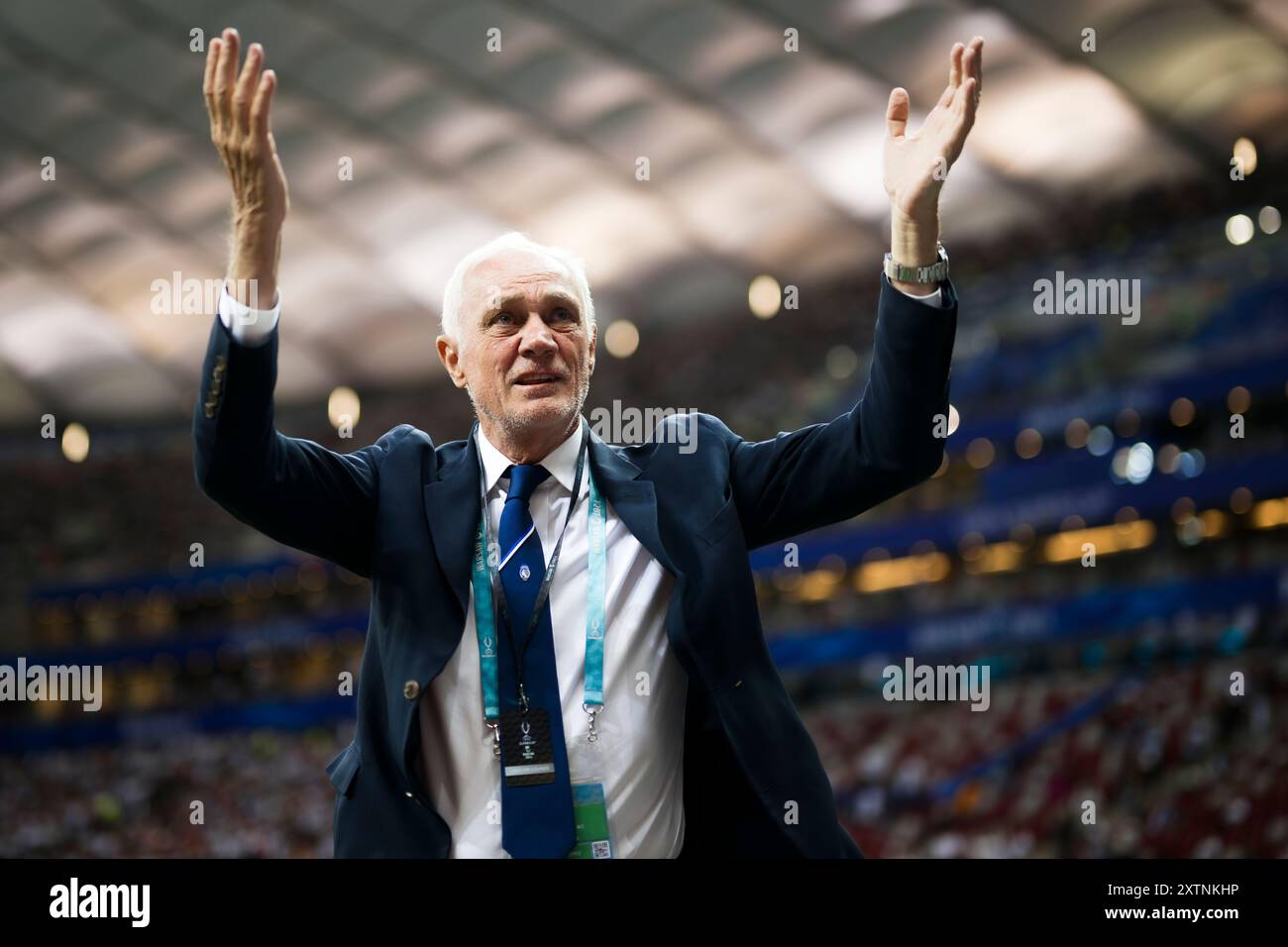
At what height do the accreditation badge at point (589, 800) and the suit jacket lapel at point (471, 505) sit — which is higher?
the suit jacket lapel at point (471, 505)

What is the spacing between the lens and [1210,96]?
21.6m

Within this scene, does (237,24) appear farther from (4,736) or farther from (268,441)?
(268,441)

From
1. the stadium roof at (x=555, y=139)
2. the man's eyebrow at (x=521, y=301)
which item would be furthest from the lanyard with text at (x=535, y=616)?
the stadium roof at (x=555, y=139)

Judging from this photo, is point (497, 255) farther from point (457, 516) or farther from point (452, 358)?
point (457, 516)

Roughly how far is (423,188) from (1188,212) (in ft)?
41.0

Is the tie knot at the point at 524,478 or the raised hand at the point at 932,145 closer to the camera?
the raised hand at the point at 932,145

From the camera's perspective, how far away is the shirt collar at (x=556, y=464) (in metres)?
2.44

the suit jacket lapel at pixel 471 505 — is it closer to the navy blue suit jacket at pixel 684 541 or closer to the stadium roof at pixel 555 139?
the navy blue suit jacket at pixel 684 541

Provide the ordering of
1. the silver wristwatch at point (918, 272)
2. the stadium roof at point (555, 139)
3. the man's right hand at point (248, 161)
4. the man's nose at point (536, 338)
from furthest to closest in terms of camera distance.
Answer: the stadium roof at point (555, 139) < the man's nose at point (536, 338) < the silver wristwatch at point (918, 272) < the man's right hand at point (248, 161)

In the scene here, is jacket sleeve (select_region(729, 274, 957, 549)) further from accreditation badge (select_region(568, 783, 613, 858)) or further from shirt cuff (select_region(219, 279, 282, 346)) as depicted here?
shirt cuff (select_region(219, 279, 282, 346))

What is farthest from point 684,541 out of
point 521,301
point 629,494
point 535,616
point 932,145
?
point 932,145

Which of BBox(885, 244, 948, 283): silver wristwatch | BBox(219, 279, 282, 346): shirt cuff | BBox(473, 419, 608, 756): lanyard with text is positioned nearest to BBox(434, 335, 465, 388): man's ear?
BBox(473, 419, 608, 756): lanyard with text

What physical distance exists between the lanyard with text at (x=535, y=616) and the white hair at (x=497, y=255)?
334 mm

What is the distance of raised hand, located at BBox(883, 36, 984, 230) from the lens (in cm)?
218
